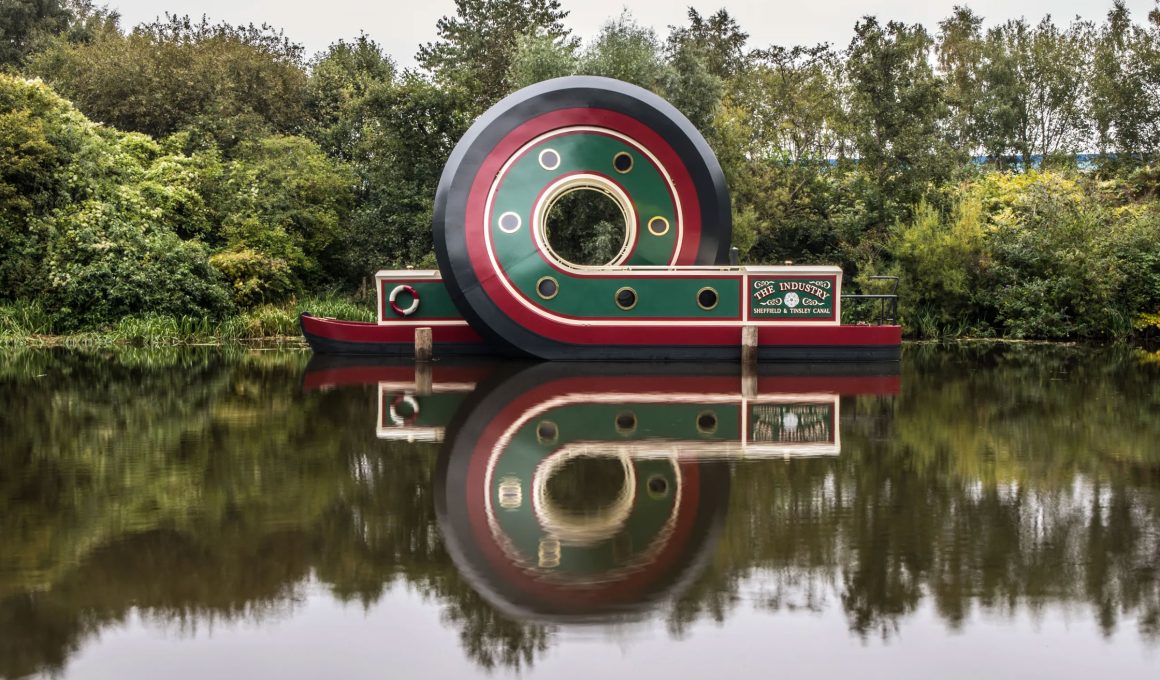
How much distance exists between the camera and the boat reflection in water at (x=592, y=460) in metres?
5.25

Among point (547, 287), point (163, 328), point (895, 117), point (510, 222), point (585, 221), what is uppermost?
point (895, 117)

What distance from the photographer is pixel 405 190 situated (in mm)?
23016

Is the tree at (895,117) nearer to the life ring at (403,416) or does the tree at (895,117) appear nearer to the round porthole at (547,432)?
the life ring at (403,416)

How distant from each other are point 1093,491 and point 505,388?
7.06 meters

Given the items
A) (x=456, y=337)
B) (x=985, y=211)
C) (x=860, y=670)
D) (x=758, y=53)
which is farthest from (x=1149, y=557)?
(x=758, y=53)

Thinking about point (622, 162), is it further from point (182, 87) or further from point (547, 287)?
point (182, 87)

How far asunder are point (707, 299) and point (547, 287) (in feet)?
7.52

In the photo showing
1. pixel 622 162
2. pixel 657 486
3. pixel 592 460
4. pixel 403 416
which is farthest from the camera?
pixel 622 162

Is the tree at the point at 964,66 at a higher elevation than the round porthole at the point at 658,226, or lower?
higher

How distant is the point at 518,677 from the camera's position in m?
4.11

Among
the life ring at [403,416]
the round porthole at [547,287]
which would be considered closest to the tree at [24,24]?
the round porthole at [547,287]

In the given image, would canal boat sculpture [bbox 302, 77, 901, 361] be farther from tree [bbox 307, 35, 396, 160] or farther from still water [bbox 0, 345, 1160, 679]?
tree [bbox 307, 35, 396, 160]

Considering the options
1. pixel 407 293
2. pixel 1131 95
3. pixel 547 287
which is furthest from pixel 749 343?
pixel 1131 95

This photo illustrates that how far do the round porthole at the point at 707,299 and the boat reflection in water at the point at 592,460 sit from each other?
5.31 feet
